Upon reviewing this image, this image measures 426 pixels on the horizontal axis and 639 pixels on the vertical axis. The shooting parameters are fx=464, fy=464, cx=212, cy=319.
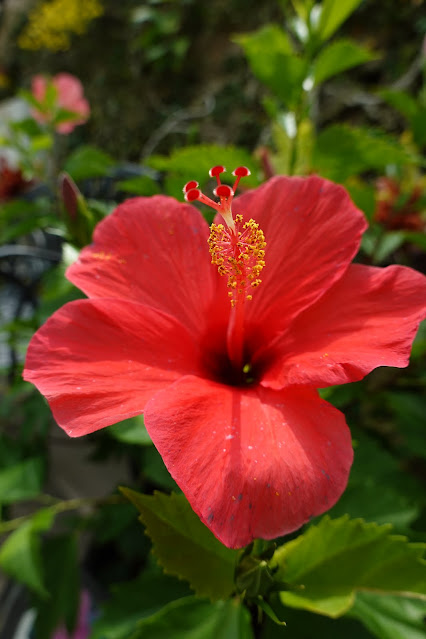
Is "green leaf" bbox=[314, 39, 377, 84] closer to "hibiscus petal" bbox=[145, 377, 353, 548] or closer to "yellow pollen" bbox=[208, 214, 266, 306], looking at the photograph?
"yellow pollen" bbox=[208, 214, 266, 306]

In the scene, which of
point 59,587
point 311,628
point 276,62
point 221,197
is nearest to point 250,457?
point 221,197

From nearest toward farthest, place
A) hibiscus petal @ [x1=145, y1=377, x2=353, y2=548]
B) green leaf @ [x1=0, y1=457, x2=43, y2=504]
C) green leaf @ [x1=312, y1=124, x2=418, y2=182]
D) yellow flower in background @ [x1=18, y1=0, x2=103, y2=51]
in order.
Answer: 1. hibiscus petal @ [x1=145, y1=377, x2=353, y2=548]
2. green leaf @ [x1=312, y1=124, x2=418, y2=182]
3. green leaf @ [x1=0, y1=457, x2=43, y2=504]
4. yellow flower in background @ [x1=18, y1=0, x2=103, y2=51]

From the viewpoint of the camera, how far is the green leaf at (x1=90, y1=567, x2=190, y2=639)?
0.64 metres

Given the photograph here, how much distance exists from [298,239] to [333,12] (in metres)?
0.45

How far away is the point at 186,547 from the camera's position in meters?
0.41

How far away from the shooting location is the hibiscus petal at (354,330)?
1.20 feet

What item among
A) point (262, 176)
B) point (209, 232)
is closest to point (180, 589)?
point (209, 232)

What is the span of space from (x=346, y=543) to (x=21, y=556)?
649 mm

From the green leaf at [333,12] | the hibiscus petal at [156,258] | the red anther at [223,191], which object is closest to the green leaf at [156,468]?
the hibiscus petal at [156,258]

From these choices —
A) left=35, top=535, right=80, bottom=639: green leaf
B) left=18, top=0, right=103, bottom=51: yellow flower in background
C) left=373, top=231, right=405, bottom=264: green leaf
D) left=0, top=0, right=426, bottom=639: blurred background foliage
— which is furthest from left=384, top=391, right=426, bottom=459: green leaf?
left=18, top=0, right=103, bottom=51: yellow flower in background

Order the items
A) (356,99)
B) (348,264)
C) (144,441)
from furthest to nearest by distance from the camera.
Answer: (356,99) → (144,441) → (348,264)

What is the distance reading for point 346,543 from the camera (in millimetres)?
422

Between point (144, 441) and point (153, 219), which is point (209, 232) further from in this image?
point (144, 441)

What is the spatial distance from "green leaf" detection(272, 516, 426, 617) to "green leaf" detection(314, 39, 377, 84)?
628mm
